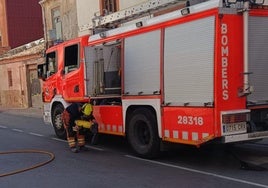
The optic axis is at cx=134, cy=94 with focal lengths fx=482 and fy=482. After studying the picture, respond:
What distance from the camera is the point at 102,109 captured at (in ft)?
35.9

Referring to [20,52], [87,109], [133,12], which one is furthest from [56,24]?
[87,109]

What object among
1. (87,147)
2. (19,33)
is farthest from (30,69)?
(87,147)

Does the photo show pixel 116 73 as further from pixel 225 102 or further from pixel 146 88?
pixel 225 102

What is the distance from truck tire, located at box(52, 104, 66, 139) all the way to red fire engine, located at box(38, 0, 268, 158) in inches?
87.6

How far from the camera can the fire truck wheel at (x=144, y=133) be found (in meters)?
9.23

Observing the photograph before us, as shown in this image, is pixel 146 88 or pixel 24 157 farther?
pixel 24 157

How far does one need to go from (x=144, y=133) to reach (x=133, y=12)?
2.85 metres

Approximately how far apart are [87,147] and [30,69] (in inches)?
847

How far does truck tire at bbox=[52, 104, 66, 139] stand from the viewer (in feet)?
42.9

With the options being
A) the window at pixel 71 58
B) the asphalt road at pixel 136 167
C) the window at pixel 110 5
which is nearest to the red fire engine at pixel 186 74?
the asphalt road at pixel 136 167

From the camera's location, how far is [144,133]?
9.74m

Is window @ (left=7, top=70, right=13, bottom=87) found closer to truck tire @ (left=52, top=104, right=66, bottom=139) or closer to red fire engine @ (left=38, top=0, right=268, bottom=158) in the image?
truck tire @ (left=52, top=104, right=66, bottom=139)

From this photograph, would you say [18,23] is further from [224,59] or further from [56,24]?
[224,59]

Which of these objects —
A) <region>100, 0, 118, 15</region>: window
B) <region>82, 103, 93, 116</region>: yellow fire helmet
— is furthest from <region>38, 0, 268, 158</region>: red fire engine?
<region>100, 0, 118, 15</region>: window
